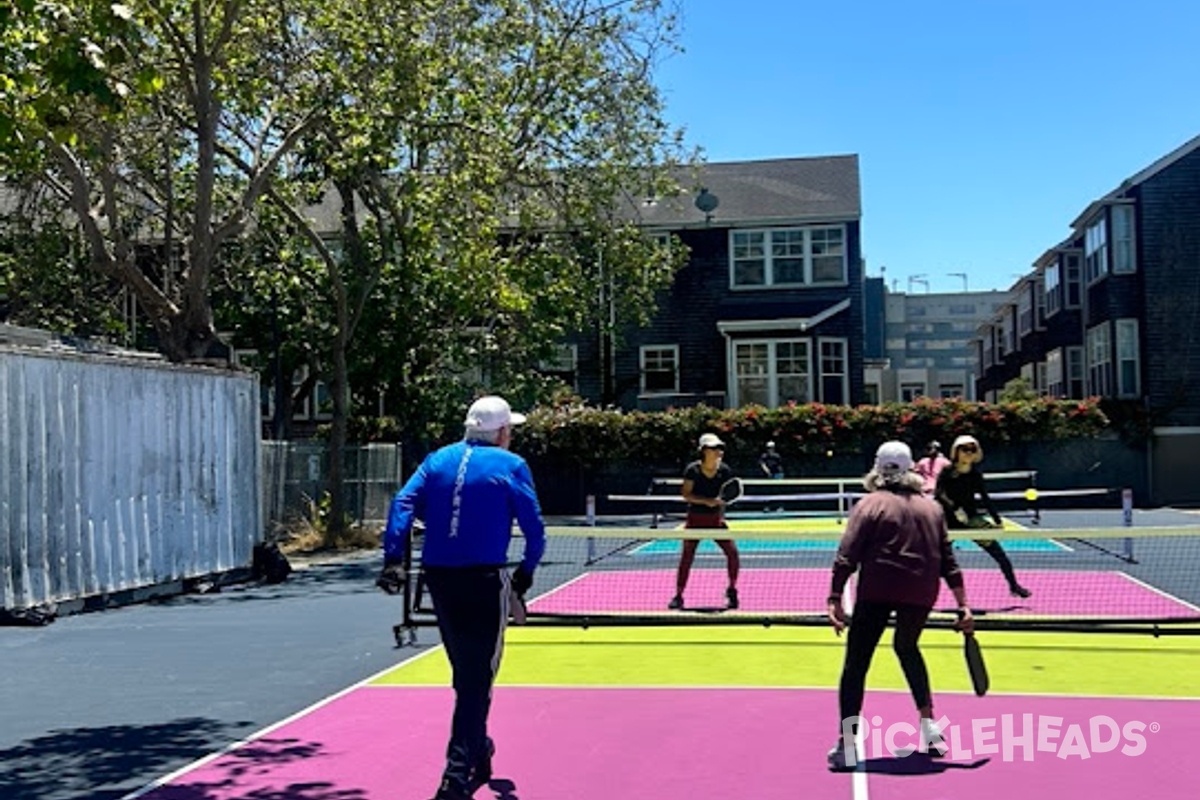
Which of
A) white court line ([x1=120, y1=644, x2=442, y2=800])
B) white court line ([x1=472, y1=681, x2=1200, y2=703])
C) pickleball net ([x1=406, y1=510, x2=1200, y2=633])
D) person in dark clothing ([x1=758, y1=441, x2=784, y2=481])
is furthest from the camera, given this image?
person in dark clothing ([x1=758, y1=441, x2=784, y2=481])

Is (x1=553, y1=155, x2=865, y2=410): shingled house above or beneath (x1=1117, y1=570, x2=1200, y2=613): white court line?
above

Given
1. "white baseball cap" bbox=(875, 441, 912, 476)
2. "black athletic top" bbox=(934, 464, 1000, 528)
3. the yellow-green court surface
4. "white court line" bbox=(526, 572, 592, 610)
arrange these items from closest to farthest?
"white baseball cap" bbox=(875, 441, 912, 476) → the yellow-green court surface → "black athletic top" bbox=(934, 464, 1000, 528) → "white court line" bbox=(526, 572, 592, 610)

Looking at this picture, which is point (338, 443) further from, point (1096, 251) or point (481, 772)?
point (1096, 251)

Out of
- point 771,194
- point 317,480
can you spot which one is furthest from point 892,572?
point 771,194

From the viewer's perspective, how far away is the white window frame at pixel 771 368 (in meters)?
41.9

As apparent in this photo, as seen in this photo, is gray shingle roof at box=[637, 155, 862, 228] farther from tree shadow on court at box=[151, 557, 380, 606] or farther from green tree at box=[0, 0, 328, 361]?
tree shadow on court at box=[151, 557, 380, 606]

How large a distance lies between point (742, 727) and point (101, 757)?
3886 millimetres

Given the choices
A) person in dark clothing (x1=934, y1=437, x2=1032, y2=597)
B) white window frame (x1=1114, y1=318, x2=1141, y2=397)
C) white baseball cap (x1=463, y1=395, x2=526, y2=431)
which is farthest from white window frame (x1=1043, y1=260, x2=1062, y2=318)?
white baseball cap (x1=463, y1=395, x2=526, y2=431)

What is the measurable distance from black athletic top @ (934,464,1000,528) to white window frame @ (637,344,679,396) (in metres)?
29.1

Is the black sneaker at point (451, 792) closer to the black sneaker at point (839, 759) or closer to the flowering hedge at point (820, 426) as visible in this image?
the black sneaker at point (839, 759)

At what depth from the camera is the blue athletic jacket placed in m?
6.66

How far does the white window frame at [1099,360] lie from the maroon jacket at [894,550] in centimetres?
3702

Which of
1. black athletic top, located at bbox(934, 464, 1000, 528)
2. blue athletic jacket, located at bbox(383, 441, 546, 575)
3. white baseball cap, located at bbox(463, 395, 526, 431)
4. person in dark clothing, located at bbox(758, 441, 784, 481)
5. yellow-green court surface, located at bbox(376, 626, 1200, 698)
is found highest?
white baseball cap, located at bbox(463, 395, 526, 431)

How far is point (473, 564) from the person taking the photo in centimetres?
664
